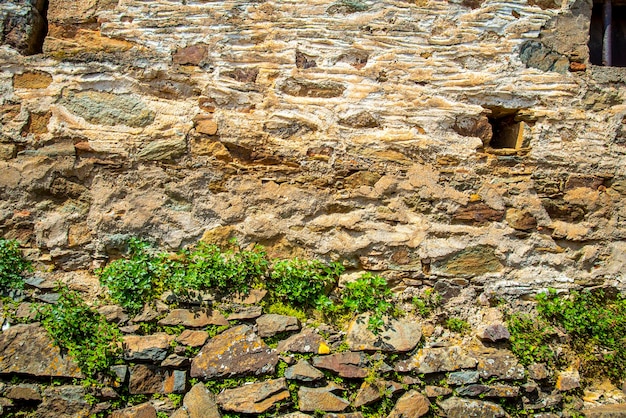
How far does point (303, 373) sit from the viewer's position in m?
2.54

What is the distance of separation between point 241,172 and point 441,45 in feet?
5.26

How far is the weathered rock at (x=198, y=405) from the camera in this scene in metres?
2.43

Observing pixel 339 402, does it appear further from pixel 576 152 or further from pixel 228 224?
pixel 576 152

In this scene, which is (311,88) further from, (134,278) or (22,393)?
(22,393)

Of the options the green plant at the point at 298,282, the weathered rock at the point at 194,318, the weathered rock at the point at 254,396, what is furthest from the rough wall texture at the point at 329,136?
the weathered rock at the point at 254,396

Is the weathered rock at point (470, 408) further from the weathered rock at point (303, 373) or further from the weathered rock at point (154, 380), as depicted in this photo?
the weathered rock at point (154, 380)

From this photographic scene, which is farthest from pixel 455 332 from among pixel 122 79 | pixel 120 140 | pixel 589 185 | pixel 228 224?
pixel 122 79

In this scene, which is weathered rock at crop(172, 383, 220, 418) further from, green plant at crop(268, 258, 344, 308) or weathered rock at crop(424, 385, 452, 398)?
weathered rock at crop(424, 385, 452, 398)

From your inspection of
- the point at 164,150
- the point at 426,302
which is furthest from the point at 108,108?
the point at 426,302

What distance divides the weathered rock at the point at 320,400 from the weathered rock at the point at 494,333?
3.01 feet

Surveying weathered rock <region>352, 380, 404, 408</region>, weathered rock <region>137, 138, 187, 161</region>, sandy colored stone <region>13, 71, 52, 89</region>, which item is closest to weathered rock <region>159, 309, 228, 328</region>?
weathered rock <region>352, 380, 404, 408</region>

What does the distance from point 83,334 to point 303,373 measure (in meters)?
1.21

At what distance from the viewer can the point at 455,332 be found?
2.85 m

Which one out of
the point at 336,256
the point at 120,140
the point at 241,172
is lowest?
the point at 336,256
